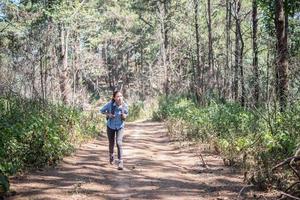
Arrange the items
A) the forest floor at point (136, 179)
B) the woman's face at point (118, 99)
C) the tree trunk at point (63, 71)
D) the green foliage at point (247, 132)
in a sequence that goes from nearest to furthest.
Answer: the forest floor at point (136, 179)
the green foliage at point (247, 132)
the woman's face at point (118, 99)
the tree trunk at point (63, 71)

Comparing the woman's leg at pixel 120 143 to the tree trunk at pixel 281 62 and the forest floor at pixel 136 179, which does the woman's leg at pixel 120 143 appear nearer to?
the forest floor at pixel 136 179

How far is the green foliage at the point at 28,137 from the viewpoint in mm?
8844

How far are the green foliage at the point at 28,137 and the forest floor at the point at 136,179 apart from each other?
0.31m

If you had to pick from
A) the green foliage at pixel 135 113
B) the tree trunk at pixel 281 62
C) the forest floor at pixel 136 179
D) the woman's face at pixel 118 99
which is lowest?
the forest floor at pixel 136 179

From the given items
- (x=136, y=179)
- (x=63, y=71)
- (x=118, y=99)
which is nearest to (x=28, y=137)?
(x=118, y=99)

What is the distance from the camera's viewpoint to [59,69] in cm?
2184

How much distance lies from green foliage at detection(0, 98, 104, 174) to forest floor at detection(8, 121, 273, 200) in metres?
0.31

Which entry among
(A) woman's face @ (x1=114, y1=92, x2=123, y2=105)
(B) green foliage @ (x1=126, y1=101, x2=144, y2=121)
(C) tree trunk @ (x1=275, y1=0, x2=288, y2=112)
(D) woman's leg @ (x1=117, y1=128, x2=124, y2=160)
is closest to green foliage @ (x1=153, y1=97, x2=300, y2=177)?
(C) tree trunk @ (x1=275, y1=0, x2=288, y2=112)

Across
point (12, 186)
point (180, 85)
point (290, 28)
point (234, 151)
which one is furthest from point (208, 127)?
point (180, 85)

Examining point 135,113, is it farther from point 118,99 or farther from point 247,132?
point 118,99

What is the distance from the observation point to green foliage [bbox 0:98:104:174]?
29.0 ft

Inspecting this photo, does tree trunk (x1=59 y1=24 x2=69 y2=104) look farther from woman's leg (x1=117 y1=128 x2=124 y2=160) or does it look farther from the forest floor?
woman's leg (x1=117 y1=128 x2=124 y2=160)

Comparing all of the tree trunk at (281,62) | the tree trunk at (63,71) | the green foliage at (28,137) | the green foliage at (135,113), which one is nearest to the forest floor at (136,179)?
the green foliage at (28,137)

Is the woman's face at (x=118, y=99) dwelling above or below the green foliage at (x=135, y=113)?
above
